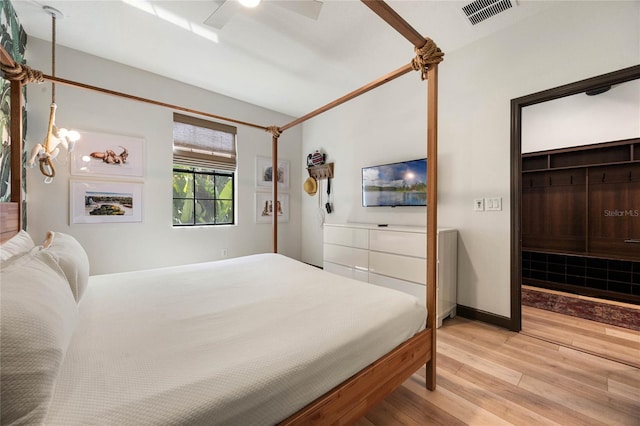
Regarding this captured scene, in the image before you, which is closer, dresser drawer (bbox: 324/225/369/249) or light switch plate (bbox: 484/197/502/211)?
light switch plate (bbox: 484/197/502/211)

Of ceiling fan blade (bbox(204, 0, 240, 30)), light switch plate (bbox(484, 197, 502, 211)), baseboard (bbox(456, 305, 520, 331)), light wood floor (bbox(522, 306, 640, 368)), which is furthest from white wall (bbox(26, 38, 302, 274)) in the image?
light wood floor (bbox(522, 306, 640, 368))

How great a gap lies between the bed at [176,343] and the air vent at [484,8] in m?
2.37

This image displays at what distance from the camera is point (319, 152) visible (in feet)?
14.2

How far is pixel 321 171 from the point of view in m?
4.27

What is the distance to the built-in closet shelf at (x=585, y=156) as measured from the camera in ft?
10.2

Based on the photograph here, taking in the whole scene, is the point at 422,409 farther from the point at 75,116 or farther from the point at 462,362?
the point at 75,116

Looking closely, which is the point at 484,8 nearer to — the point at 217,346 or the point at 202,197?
the point at 217,346

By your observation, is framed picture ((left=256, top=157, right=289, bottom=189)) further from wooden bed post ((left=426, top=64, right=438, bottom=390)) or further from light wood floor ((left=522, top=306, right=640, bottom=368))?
light wood floor ((left=522, top=306, right=640, bottom=368))

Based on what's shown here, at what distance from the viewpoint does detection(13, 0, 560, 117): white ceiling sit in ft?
6.99

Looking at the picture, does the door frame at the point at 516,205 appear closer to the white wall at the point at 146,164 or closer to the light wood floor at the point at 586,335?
the light wood floor at the point at 586,335

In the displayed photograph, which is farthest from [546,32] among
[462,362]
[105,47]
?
[105,47]

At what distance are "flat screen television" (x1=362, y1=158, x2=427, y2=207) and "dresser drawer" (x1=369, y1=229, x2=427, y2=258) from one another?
0.54 metres

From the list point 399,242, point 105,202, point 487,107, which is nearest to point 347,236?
point 399,242

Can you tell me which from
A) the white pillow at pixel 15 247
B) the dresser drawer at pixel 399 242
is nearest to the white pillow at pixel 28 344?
the white pillow at pixel 15 247
